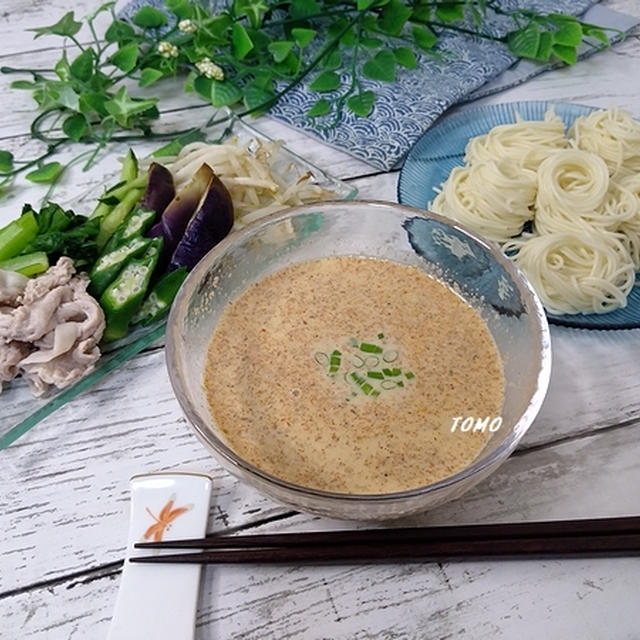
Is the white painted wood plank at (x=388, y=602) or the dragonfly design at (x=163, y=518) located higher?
the dragonfly design at (x=163, y=518)

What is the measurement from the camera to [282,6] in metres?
2.19

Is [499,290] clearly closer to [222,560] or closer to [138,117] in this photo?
A: [222,560]

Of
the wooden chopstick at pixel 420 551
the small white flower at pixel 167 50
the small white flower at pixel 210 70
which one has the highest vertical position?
the small white flower at pixel 167 50

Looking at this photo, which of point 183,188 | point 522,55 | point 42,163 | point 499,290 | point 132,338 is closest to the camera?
point 499,290

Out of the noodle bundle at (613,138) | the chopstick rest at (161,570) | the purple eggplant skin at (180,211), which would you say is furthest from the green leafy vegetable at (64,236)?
the noodle bundle at (613,138)

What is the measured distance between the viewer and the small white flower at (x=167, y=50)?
6.61 ft

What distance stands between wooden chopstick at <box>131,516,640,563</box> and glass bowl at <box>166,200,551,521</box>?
6cm

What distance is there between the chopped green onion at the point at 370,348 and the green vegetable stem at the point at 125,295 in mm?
413

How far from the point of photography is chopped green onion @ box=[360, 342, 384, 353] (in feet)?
4.19

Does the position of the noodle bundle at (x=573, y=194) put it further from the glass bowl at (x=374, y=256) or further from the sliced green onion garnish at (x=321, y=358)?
the sliced green onion garnish at (x=321, y=358)

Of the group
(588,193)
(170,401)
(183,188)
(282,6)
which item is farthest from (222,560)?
(282,6)

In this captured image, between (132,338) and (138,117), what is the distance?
2.42 feet

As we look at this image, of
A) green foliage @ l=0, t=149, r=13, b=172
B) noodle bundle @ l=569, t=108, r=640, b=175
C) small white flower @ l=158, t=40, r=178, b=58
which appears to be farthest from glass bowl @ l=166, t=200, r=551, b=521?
small white flower @ l=158, t=40, r=178, b=58

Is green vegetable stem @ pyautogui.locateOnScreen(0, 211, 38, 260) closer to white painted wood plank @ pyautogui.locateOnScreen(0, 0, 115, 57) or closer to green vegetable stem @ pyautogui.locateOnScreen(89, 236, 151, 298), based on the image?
green vegetable stem @ pyautogui.locateOnScreen(89, 236, 151, 298)
